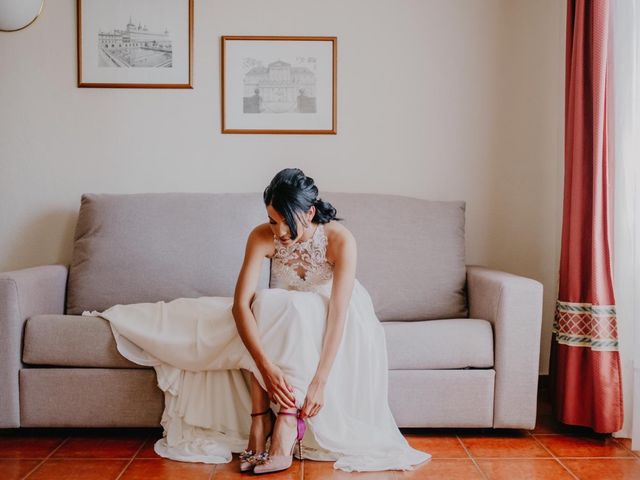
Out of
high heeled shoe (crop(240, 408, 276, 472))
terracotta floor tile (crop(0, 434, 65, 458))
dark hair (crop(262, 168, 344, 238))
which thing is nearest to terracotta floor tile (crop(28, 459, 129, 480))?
terracotta floor tile (crop(0, 434, 65, 458))

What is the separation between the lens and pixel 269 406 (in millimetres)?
2191

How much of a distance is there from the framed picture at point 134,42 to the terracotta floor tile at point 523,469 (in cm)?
236

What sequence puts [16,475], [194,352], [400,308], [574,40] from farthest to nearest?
[400,308] < [574,40] < [194,352] < [16,475]

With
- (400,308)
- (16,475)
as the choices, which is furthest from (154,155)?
(16,475)

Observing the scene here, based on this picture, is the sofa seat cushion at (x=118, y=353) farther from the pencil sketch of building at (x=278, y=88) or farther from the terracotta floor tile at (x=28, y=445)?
the pencil sketch of building at (x=278, y=88)

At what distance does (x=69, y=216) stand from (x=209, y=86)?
1.02 metres

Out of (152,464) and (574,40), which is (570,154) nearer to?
(574,40)

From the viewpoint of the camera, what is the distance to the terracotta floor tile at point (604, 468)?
209 centimetres

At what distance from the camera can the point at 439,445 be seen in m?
2.38

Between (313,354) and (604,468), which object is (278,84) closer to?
(313,354)

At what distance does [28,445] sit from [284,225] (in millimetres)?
1323

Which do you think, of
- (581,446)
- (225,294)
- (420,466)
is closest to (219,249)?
(225,294)

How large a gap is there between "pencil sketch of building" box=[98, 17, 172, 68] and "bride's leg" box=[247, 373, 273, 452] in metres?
1.90

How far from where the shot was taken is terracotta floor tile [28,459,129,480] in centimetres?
206
